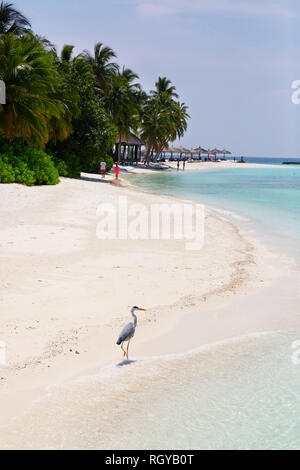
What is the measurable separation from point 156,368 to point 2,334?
2242 mm

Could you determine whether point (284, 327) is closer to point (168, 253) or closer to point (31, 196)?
point (168, 253)

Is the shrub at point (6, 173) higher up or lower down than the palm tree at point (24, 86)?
lower down

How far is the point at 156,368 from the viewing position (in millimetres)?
6250

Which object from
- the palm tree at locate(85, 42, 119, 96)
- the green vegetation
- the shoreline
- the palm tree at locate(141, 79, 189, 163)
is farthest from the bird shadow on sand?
the palm tree at locate(141, 79, 189, 163)

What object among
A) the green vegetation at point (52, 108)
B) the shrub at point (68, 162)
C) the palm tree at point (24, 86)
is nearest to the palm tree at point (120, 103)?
the green vegetation at point (52, 108)

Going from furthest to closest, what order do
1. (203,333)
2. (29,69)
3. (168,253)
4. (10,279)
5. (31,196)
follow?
(29,69) → (31,196) → (168,253) → (10,279) → (203,333)

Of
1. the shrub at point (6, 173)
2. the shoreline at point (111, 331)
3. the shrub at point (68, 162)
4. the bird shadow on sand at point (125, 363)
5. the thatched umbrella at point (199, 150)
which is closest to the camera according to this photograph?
the shoreline at point (111, 331)

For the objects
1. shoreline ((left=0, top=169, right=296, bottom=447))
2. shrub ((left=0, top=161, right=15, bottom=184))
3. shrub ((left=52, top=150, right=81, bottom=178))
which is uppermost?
shrub ((left=52, top=150, right=81, bottom=178))

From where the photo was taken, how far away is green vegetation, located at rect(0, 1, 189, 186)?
22750 mm

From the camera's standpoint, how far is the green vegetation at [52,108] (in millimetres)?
22750

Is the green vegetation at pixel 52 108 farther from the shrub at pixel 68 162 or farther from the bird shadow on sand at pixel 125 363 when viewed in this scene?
the bird shadow on sand at pixel 125 363

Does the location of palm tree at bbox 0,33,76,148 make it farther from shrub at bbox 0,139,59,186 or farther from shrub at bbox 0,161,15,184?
shrub at bbox 0,161,15,184
